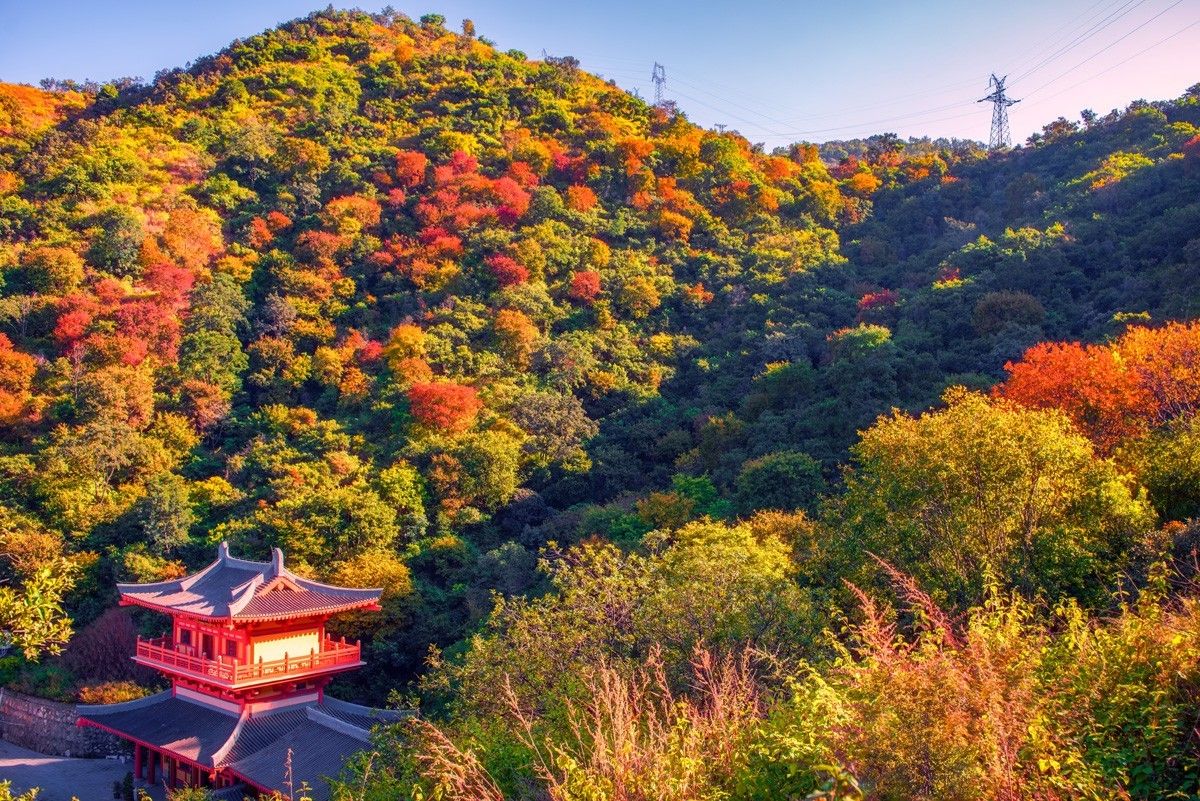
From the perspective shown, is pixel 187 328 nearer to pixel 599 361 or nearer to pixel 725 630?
pixel 599 361

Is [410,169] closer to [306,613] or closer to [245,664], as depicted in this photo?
[306,613]

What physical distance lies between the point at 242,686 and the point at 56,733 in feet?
24.3

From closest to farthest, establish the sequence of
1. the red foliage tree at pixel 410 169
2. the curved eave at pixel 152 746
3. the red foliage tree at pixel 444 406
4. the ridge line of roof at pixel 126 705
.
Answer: the curved eave at pixel 152 746, the ridge line of roof at pixel 126 705, the red foliage tree at pixel 444 406, the red foliage tree at pixel 410 169

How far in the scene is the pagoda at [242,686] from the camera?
1358cm

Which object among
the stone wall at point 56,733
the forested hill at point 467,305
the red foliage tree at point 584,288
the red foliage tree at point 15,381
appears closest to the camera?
the stone wall at point 56,733

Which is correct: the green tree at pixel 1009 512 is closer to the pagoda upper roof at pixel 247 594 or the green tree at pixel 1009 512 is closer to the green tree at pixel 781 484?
the green tree at pixel 781 484

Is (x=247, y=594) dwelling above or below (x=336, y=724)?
above

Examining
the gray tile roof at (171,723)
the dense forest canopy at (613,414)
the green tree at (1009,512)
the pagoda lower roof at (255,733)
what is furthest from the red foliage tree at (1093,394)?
the gray tile roof at (171,723)

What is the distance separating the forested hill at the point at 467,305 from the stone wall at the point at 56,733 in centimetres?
223

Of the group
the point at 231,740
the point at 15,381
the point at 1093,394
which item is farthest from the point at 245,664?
the point at 15,381

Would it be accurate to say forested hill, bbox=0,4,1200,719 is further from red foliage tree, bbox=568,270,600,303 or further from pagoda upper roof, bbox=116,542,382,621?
pagoda upper roof, bbox=116,542,382,621

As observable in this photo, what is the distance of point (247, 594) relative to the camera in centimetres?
1438

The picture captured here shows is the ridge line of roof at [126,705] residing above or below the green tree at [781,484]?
below

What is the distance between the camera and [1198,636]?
16.4 feet
